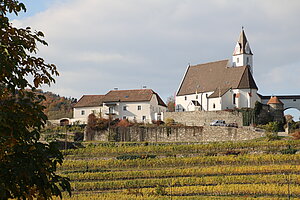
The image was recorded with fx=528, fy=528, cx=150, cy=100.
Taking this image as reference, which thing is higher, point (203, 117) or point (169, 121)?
point (203, 117)

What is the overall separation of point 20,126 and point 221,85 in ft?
190

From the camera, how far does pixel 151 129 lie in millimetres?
54906

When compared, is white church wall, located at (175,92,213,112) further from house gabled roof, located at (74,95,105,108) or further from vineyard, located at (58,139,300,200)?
vineyard, located at (58,139,300,200)

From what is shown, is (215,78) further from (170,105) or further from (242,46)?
(170,105)

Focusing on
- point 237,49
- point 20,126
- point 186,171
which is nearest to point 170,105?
point 237,49

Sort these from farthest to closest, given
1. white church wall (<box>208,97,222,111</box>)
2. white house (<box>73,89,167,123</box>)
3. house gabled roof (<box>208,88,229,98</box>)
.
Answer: white house (<box>73,89,167,123</box>)
house gabled roof (<box>208,88,229,98</box>)
white church wall (<box>208,97,222,111</box>)

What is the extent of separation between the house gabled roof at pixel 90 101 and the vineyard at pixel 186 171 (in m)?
20.6

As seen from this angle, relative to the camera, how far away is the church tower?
72.9 metres

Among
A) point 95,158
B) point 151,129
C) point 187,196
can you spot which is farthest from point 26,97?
point 151,129

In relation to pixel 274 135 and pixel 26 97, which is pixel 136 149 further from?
pixel 26 97

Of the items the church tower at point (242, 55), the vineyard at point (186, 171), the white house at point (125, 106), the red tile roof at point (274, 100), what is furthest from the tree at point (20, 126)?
the church tower at point (242, 55)

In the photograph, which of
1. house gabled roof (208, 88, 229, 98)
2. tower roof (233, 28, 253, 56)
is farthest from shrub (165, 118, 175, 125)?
tower roof (233, 28, 253, 56)

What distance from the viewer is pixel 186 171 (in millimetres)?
36844

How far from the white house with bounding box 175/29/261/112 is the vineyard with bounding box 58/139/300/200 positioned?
16.9 m
